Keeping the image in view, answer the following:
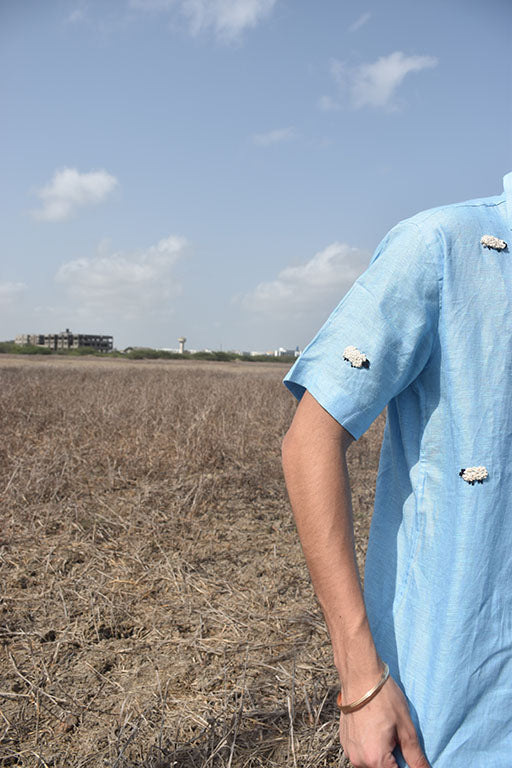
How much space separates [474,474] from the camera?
669mm

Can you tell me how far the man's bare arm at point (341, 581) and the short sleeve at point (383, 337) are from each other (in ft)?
0.10

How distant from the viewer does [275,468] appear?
516 centimetres

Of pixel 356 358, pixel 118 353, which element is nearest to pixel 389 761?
pixel 356 358

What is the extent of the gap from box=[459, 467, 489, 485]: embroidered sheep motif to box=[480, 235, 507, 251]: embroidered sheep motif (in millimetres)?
264

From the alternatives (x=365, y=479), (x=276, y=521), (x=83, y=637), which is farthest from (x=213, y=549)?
A: (x=365, y=479)

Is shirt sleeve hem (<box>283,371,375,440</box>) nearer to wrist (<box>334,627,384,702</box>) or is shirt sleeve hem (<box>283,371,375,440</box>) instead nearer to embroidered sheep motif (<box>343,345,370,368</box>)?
embroidered sheep motif (<box>343,345,370,368</box>)

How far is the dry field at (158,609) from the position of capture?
5.95ft

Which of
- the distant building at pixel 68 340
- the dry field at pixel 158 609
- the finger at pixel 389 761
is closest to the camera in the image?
the finger at pixel 389 761

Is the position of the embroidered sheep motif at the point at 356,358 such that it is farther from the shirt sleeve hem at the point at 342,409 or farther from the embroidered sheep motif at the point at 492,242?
the embroidered sheep motif at the point at 492,242

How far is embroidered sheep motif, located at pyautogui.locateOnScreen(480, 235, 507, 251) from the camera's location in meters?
0.69

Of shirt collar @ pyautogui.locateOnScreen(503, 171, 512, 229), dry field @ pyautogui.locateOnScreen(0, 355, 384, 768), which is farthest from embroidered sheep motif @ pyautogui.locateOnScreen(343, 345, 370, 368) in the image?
dry field @ pyautogui.locateOnScreen(0, 355, 384, 768)

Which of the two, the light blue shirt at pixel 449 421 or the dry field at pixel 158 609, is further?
the dry field at pixel 158 609

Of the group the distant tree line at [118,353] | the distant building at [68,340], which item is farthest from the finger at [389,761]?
the distant building at [68,340]

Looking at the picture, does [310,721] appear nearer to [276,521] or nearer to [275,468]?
[276,521]
